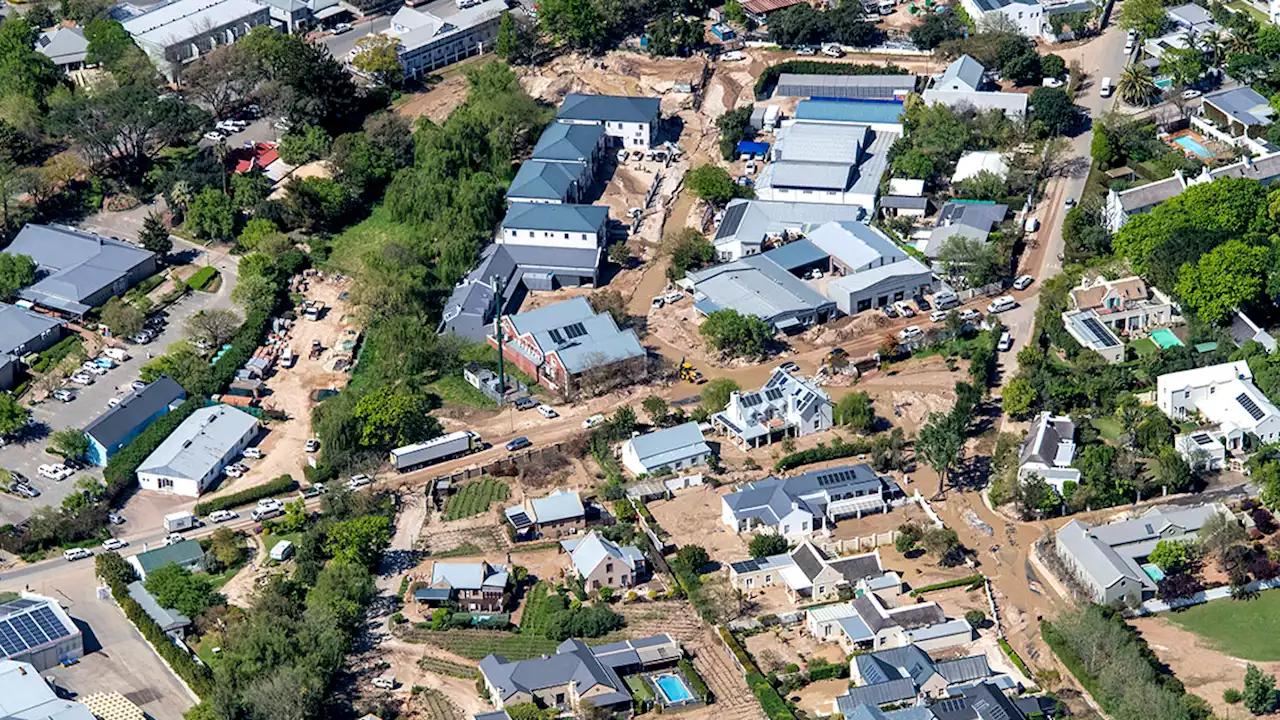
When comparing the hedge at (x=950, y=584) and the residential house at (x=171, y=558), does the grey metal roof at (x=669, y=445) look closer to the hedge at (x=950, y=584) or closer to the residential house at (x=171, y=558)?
the hedge at (x=950, y=584)

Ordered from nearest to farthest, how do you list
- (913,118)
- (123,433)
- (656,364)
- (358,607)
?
(358,607) < (123,433) < (656,364) < (913,118)

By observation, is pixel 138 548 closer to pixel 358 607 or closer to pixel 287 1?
pixel 358 607

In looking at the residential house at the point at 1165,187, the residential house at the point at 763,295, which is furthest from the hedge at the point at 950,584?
the residential house at the point at 1165,187

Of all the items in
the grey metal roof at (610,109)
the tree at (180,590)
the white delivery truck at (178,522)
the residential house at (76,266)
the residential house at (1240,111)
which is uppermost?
the residential house at (76,266)

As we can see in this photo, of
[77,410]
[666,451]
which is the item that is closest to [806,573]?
[666,451]

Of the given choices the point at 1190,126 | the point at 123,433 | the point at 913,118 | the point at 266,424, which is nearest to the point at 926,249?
the point at 913,118

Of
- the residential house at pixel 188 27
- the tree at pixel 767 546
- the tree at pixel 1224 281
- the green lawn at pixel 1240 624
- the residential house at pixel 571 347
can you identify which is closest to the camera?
the green lawn at pixel 1240 624

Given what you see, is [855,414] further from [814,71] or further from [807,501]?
[814,71]
